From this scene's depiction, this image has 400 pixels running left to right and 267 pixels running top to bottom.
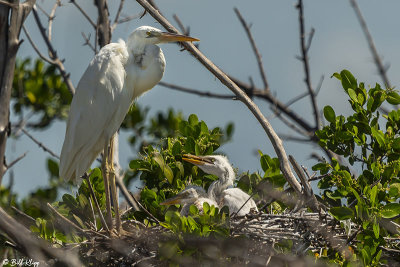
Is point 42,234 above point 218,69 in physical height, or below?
below

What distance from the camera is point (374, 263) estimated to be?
110 inches

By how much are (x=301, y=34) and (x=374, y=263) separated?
82.4 inches

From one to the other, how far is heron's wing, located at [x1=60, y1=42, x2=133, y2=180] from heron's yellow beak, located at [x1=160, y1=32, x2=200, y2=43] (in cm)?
29

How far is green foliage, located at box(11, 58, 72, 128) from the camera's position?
5.43m

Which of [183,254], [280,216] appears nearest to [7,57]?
[183,254]

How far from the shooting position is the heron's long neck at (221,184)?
357 cm

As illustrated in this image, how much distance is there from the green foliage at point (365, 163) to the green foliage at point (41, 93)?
288 cm

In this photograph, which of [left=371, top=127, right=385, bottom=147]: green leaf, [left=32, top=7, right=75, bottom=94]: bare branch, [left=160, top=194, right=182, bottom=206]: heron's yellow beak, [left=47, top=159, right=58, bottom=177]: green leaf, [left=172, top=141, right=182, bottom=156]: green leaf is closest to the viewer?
[left=371, top=127, right=385, bottom=147]: green leaf

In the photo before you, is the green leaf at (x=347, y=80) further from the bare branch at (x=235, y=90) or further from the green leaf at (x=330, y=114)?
the bare branch at (x=235, y=90)

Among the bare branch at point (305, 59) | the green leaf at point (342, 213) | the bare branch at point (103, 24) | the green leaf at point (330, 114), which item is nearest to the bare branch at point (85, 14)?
the bare branch at point (103, 24)

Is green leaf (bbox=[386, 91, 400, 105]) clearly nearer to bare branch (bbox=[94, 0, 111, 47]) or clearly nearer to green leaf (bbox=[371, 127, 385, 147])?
green leaf (bbox=[371, 127, 385, 147])

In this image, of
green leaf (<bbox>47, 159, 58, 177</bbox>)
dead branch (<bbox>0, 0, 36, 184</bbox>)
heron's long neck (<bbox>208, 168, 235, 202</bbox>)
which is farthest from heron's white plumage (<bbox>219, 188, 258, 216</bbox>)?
green leaf (<bbox>47, 159, 58, 177</bbox>)

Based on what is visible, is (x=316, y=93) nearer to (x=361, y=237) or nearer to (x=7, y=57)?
(x=361, y=237)

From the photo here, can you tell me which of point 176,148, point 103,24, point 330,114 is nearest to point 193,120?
point 176,148
